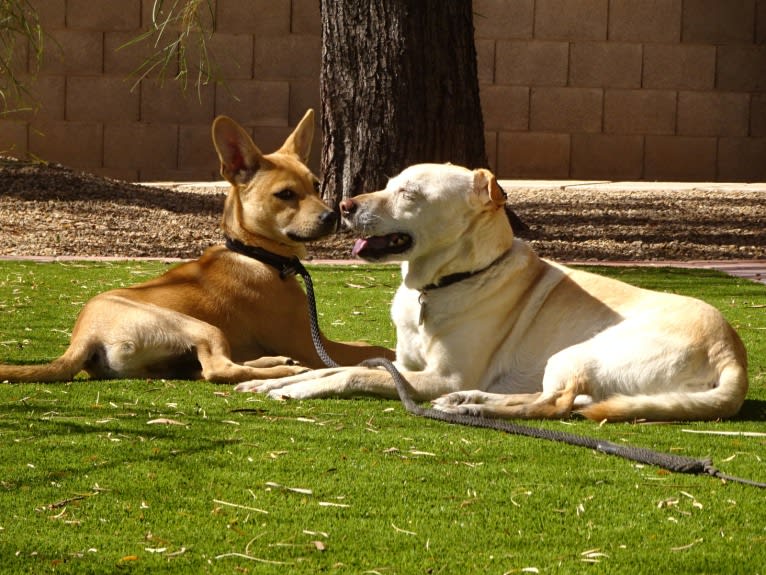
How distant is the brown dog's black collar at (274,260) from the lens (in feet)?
22.6

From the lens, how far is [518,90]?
57.1 feet

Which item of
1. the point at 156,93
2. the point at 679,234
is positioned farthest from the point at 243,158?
the point at 156,93

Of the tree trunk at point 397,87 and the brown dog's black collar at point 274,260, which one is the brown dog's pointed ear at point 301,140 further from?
the tree trunk at point 397,87

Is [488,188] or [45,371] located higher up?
[488,188]

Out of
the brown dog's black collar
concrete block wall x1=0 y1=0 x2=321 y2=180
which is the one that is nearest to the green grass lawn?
the brown dog's black collar

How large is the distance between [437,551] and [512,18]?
572 inches

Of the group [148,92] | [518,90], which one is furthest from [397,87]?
[148,92]

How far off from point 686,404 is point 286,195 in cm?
265

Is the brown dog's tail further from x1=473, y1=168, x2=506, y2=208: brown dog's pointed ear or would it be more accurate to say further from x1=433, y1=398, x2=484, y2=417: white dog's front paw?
x1=473, y1=168, x2=506, y2=208: brown dog's pointed ear

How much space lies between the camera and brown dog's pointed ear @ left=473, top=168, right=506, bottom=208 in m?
5.84

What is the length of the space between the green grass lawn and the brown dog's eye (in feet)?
4.39

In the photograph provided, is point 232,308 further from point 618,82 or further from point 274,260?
point 618,82

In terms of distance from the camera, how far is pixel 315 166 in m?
17.4

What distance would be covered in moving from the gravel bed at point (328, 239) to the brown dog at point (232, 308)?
16.7 feet
